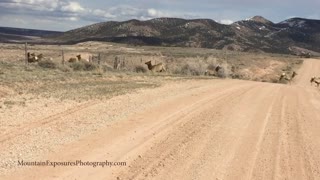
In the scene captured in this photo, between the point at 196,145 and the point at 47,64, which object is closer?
the point at 196,145

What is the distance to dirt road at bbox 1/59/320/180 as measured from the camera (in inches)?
341

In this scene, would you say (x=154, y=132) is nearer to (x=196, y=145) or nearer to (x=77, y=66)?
(x=196, y=145)

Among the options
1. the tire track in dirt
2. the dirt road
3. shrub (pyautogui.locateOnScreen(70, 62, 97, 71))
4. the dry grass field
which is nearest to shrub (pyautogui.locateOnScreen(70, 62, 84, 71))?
shrub (pyautogui.locateOnScreen(70, 62, 97, 71))

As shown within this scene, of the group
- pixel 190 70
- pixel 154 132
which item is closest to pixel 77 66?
pixel 190 70

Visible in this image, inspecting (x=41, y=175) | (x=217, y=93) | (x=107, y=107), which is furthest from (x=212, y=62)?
(x=41, y=175)

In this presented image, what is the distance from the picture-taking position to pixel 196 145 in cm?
1080

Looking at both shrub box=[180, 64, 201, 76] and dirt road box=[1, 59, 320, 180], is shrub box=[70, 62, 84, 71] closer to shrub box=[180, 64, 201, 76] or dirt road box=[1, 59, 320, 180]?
shrub box=[180, 64, 201, 76]

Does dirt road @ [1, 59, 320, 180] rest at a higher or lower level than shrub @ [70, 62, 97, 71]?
higher

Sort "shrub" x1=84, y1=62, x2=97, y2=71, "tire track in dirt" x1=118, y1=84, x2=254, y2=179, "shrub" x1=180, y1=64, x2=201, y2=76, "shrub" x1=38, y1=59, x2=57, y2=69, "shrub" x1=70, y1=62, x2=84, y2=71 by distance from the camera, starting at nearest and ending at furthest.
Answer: "tire track in dirt" x1=118, y1=84, x2=254, y2=179 → "shrub" x1=38, y1=59, x2=57, y2=69 → "shrub" x1=70, y1=62, x2=84, y2=71 → "shrub" x1=84, y1=62, x2=97, y2=71 → "shrub" x1=180, y1=64, x2=201, y2=76

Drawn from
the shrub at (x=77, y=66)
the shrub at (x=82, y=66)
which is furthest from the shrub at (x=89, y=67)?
the shrub at (x=77, y=66)

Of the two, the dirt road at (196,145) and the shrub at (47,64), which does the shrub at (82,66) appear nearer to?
the shrub at (47,64)

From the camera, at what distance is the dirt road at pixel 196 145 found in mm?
8656

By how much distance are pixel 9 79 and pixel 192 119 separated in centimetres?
951

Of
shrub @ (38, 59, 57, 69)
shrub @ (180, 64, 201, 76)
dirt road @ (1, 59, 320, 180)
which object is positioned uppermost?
dirt road @ (1, 59, 320, 180)
